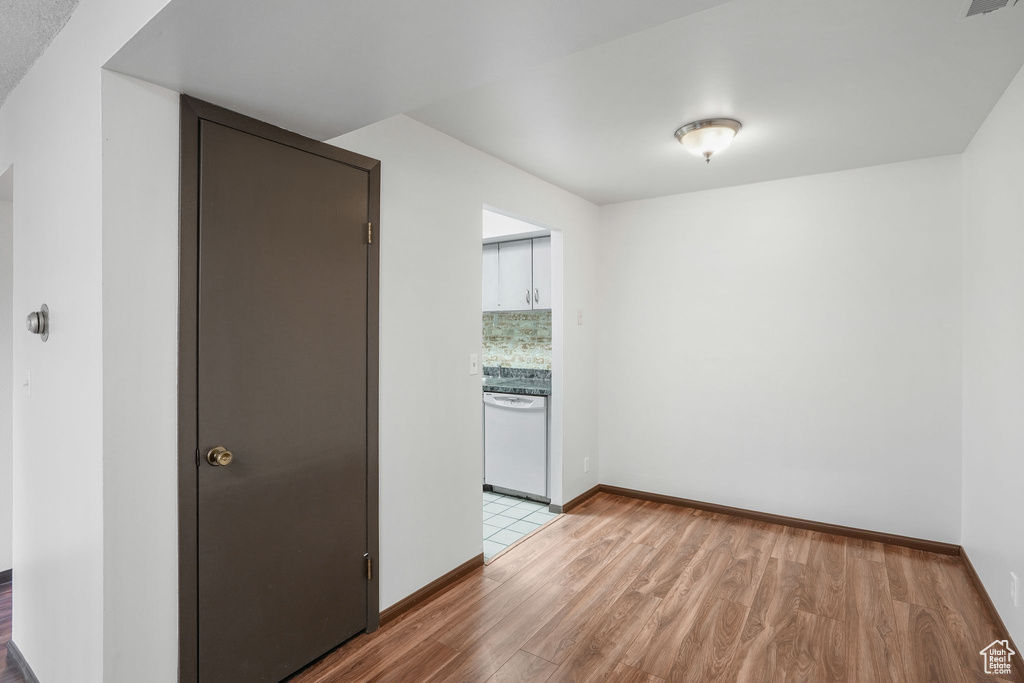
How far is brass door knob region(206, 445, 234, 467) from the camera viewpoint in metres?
1.78

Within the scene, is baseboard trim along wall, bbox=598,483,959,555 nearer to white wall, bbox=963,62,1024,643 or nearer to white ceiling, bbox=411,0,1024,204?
white wall, bbox=963,62,1024,643

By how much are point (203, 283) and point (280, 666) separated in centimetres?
147

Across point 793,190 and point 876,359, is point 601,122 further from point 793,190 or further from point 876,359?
point 876,359

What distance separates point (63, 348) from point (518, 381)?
357 cm

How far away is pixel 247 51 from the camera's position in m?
1.45

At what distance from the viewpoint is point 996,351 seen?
252 centimetres

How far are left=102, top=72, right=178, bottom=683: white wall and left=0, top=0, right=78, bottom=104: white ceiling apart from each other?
1.66 feet

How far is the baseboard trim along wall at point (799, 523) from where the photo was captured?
10.9 feet

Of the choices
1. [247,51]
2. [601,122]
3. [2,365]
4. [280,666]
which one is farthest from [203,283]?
[2,365]

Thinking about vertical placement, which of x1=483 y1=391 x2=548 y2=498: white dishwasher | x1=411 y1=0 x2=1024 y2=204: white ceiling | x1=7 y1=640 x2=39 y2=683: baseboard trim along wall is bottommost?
x1=7 y1=640 x2=39 y2=683: baseboard trim along wall

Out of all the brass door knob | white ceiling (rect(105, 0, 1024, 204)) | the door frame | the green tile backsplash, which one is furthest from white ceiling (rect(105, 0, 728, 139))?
the green tile backsplash

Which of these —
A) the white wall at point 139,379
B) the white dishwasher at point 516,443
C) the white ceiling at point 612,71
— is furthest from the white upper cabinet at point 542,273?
the white wall at point 139,379

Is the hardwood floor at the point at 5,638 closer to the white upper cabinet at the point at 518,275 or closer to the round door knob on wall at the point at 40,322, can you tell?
the round door knob on wall at the point at 40,322

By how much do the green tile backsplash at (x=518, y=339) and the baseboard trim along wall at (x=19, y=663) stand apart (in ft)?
12.5
